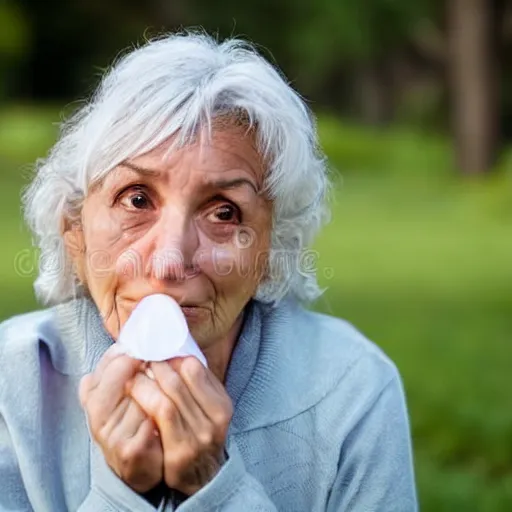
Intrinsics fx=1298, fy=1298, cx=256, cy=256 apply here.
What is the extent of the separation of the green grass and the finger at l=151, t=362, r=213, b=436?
0.80 meters

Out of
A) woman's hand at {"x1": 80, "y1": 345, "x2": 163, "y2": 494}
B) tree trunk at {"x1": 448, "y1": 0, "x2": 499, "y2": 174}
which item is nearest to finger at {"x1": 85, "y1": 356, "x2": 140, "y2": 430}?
woman's hand at {"x1": 80, "y1": 345, "x2": 163, "y2": 494}

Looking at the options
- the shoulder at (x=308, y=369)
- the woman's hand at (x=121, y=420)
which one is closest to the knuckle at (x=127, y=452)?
the woman's hand at (x=121, y=420)

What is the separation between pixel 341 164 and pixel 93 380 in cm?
2193

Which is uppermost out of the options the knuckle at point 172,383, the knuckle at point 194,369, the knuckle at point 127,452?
the knuckle at point 194,369

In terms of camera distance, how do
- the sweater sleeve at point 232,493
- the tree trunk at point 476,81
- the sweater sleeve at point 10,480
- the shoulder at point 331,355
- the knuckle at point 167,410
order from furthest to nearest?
the tree trunk at point 476,81 → the shoulder at point 331,355 → the sweater sleeve at point 10,480 → the sweater sleeve at point 232,493 → the knuckle at point 167,410

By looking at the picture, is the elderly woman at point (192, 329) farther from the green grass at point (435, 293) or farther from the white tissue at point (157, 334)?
the green grass at point (435, 293)

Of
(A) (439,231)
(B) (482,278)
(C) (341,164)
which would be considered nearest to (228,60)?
(B) (482,278)

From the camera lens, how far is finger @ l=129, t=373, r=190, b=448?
7.54ft

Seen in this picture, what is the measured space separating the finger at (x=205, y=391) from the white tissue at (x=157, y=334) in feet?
0.09

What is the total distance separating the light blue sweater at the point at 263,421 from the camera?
2.62 metres

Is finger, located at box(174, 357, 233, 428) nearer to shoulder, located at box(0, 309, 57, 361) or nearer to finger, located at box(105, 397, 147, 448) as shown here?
finger, located at box(105, 397, 147, 448)

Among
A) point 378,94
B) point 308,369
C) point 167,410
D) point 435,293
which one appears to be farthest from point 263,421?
point 378,94

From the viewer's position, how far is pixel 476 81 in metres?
21.2

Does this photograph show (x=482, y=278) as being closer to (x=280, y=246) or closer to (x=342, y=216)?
(x=342, y=216)
